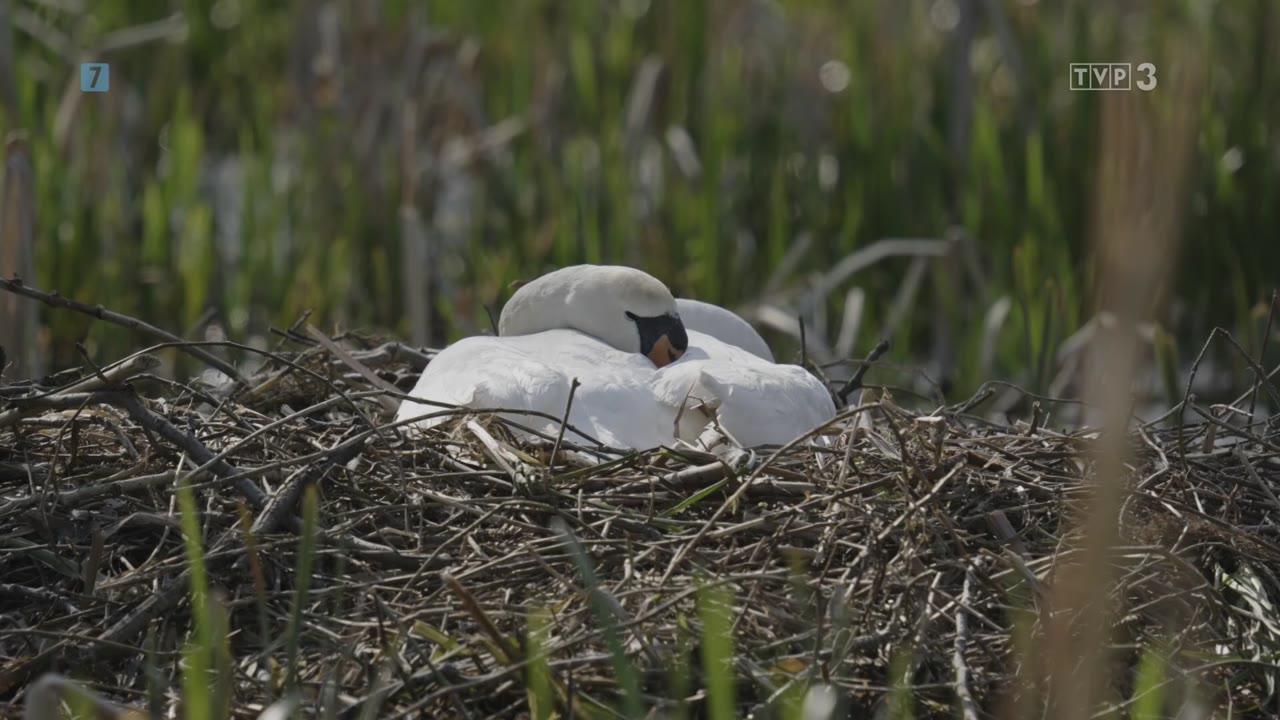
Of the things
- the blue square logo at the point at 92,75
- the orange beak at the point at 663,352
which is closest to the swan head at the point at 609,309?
the orange beak at the point at 663,352

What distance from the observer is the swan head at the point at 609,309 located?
2.98 m

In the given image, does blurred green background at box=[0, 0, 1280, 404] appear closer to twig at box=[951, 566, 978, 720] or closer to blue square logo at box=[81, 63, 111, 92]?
blue square logo at box=[81, 63, 111, 92]

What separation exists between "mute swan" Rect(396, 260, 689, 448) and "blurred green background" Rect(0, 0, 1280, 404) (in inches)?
48.9

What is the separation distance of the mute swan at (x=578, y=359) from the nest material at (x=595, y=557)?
0.08m

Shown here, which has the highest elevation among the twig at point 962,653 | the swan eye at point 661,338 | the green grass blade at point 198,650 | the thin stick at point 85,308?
the thin stick at point 85,308

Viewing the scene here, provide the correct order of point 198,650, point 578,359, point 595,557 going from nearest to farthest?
point 198,650, point 595,557, point 578,359

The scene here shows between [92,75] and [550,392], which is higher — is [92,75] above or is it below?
above

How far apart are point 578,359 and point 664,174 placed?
260 cm

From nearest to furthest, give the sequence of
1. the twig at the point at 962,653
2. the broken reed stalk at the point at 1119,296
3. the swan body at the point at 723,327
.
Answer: the broken reed stalk at the point at 1119,296, the twig at the point at 962,653, the swan body at the point at 723,327

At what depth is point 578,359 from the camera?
2.67 meters

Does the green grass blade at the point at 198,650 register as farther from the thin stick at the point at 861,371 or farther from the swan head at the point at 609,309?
the thin stick at the point at 861,371

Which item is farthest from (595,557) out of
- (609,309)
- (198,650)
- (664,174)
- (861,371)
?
(664,174)

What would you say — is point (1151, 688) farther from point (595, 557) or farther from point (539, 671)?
point (595, 557)

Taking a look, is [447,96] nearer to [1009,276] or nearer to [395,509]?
[1009,276]
